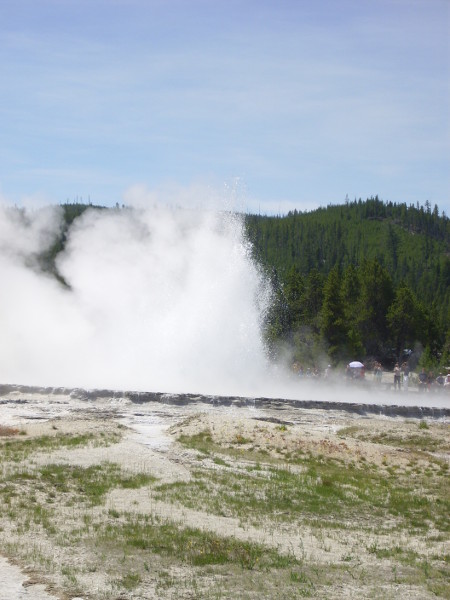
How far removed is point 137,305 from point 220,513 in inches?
1151

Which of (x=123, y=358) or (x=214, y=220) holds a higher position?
(x=214, y=220)

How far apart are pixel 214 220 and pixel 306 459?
23656mm

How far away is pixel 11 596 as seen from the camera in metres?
9.97

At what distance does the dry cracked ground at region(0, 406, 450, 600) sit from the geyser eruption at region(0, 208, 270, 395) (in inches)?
476

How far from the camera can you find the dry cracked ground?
11164 mm

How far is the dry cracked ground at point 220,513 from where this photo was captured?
36.6 ft

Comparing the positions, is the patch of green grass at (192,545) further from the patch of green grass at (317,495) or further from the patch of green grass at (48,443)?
the patch of green grass at (48,443)

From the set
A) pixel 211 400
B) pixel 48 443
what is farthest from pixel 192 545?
pixel 211 400

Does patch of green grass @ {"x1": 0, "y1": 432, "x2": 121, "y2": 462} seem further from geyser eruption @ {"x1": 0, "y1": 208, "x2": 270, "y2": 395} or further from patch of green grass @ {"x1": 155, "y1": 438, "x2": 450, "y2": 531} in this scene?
geyser eruption @ {"x1": 0, "y1": 208, "x2": 270, "y2": 395}

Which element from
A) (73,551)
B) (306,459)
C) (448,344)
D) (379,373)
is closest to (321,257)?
(448,344)

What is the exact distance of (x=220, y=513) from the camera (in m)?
15.6

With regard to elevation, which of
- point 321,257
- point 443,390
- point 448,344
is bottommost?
point 443,390

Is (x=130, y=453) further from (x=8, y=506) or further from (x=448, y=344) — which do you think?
(x=448, y=344)

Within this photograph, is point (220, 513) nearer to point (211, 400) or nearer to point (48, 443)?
point (48, 443)
